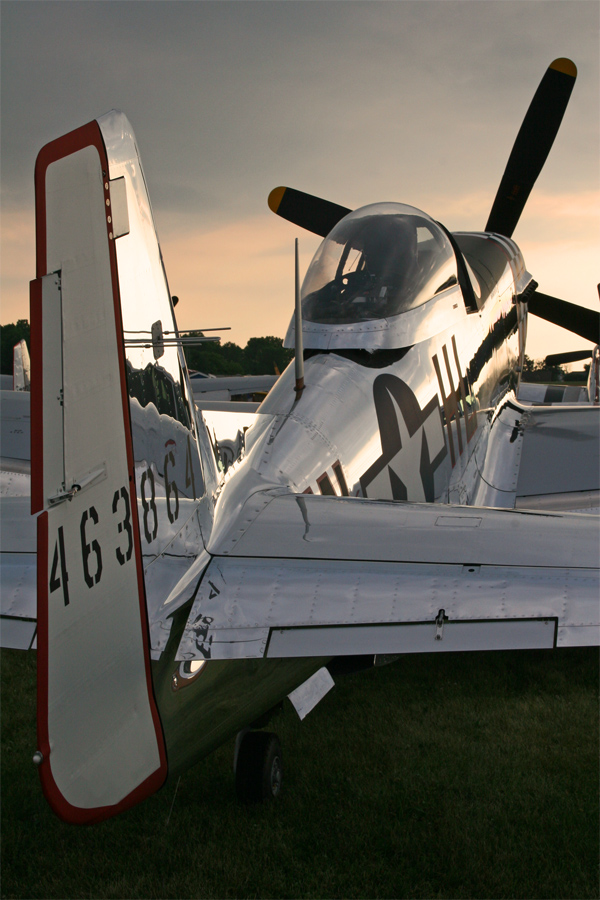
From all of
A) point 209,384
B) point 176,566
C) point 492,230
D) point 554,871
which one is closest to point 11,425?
point 176,566

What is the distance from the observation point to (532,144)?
9.38 meters

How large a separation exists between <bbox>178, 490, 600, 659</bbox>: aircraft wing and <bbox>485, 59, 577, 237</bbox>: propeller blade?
8.16 metres

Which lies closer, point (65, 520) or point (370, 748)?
point (65, 520)

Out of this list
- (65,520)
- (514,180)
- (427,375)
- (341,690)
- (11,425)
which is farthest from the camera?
(514,180)

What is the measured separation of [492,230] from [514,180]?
0.71 meters

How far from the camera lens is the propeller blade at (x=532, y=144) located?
8938 mm

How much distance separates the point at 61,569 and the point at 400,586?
3.74 feet

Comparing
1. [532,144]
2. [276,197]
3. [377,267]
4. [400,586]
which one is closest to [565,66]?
[532,144]

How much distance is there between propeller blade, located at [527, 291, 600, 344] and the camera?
1019 centimetres

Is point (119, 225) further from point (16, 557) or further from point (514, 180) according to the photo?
point (514, 180)

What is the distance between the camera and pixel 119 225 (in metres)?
2.31

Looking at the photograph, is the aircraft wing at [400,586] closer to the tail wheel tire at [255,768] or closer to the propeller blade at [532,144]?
the tail wheel tire at [255,768]

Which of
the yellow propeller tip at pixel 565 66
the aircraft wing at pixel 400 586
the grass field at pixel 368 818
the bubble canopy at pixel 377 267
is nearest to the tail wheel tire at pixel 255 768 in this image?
the grass field at pixel 368 818

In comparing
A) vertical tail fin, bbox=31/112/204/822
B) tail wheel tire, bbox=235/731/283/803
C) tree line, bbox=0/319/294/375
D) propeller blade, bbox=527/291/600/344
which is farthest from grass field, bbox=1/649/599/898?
tree line, bbox=0/319/294/375
